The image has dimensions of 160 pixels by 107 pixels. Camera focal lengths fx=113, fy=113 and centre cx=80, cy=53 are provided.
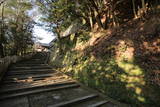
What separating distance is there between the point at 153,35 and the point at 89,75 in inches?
107

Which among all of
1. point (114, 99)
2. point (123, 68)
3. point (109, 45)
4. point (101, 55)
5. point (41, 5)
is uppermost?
point (41, 5)

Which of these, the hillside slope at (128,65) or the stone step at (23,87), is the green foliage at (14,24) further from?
the hillside slope at (128,65)

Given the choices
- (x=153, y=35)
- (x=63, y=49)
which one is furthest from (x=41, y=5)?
(x=153, y=35)

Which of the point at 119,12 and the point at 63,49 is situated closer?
the point at 119,12

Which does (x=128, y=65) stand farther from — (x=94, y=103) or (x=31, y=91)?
(x=31, y=91)

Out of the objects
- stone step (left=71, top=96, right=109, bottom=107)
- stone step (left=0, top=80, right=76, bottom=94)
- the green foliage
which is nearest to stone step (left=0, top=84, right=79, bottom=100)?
stone step (left=0, top=80, right=76, bottom=94)

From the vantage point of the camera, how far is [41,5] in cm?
824

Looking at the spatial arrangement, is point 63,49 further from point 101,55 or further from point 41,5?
point 101,55

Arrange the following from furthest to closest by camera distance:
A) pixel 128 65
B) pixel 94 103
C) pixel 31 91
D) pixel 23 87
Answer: pixel 23 87 → pixel 31 91 → pixel 128 65 → pixel 94 103

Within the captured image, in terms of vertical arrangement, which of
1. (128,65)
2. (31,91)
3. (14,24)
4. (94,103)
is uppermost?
(14,24)

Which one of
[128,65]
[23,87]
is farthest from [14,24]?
[128,65]

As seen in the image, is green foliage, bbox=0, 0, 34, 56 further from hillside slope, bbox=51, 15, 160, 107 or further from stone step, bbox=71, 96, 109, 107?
stone step, bbox=71, 96, 109, 107

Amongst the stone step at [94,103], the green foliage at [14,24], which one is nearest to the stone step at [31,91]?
the stone step at [94,103]

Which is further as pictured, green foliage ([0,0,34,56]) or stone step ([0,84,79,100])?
green foliage ([0,0,34,56])
